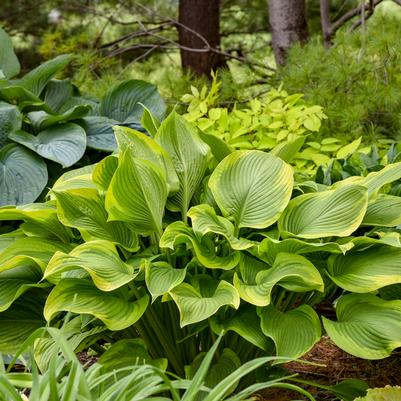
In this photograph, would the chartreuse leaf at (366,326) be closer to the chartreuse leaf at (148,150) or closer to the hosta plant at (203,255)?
the hosta plant at (203,255)

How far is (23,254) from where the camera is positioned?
2385 mm

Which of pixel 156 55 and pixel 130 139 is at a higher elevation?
pixel 130 139

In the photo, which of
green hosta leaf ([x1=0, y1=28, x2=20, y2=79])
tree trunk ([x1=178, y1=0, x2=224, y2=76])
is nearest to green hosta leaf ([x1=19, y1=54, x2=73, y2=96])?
green hosta leaf ([x1=0, y1=28, x2=20, y2=79])

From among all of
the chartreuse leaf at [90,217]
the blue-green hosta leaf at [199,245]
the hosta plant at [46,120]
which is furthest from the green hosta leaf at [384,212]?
the hosta plant at [46,120]

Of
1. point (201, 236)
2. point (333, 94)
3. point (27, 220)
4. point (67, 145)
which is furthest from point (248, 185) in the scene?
point (333, 94)

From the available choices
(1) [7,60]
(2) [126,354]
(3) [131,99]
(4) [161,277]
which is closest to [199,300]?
(4) [161,277]

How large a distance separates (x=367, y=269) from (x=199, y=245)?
1.70 feet

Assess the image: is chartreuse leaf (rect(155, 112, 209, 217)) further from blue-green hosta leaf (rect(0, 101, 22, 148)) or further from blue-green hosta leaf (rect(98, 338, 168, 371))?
blue-green hosta leaf (rect(0, 101, 22, 148))

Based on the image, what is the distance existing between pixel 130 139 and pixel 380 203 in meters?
0.86

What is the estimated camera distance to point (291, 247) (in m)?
2.21

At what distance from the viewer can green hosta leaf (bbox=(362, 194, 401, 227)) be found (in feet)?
7.73

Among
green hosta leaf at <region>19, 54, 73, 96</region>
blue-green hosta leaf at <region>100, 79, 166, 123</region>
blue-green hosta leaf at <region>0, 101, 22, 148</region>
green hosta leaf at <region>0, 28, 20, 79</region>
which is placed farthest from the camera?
green hosta leaf at <region>0, 28, 20, 79</region>

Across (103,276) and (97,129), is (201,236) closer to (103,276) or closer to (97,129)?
(103,276)

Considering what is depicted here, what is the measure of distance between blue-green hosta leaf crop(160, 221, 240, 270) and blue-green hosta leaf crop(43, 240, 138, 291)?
0.48 feet
